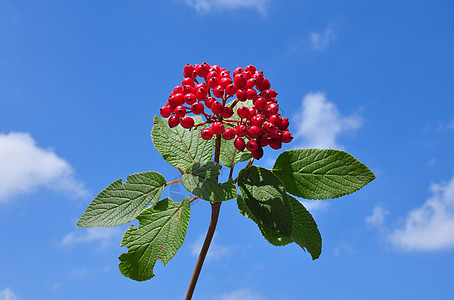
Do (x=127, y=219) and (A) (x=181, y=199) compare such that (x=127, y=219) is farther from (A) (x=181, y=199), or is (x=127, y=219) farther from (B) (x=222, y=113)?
(B) (x=222, y=113)

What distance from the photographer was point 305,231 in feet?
6.97

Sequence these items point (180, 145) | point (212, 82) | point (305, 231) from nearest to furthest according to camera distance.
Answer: point (212, 82) → point (305, 231) → point (180, 145)

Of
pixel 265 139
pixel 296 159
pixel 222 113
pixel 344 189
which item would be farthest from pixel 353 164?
pixel 222 113

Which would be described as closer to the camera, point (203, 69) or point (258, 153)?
point (258, 153)

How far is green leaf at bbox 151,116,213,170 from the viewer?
7.29 feet

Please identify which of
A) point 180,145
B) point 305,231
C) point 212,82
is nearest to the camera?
point 212,82

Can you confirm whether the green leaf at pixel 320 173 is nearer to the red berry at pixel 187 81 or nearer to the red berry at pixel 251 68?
the red berry at pixel 251 68

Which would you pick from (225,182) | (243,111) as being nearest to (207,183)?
(225,182)

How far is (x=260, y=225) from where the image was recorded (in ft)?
6.92

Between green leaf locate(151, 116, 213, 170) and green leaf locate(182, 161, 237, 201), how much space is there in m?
0.18

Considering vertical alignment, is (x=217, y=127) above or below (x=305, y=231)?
above

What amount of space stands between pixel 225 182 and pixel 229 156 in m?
0.25

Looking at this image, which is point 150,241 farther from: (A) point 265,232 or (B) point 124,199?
(A) point 265,232

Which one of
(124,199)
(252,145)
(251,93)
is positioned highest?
(251,93)
